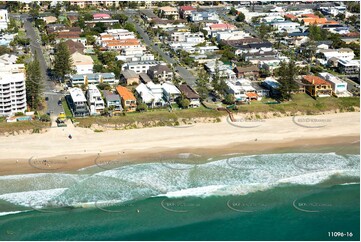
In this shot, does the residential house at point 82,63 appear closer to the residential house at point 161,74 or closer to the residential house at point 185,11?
the residential house at point 161,74

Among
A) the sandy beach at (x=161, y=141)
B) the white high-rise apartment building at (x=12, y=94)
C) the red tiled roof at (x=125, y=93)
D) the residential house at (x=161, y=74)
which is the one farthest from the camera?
the residential house at (x=161, y=74)

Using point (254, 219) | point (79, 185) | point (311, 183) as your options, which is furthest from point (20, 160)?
point (311, 183)

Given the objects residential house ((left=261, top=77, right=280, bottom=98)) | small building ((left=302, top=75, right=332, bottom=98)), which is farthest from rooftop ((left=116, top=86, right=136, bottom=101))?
small building ((left=302, top=75, right=332, bottom=98))

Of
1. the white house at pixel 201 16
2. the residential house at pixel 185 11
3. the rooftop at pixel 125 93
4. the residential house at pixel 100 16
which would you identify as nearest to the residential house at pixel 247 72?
the rooftop at pixel 125 93

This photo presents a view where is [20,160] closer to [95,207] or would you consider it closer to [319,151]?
[95,207]

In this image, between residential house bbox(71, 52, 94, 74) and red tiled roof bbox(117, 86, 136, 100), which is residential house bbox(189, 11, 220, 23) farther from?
red tiled roof bbox(117, 86, 136, 100)

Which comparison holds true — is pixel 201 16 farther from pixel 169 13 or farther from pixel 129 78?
pixel 129 78

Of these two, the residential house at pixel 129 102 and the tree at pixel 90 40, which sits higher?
the tree at pixel 90 40
